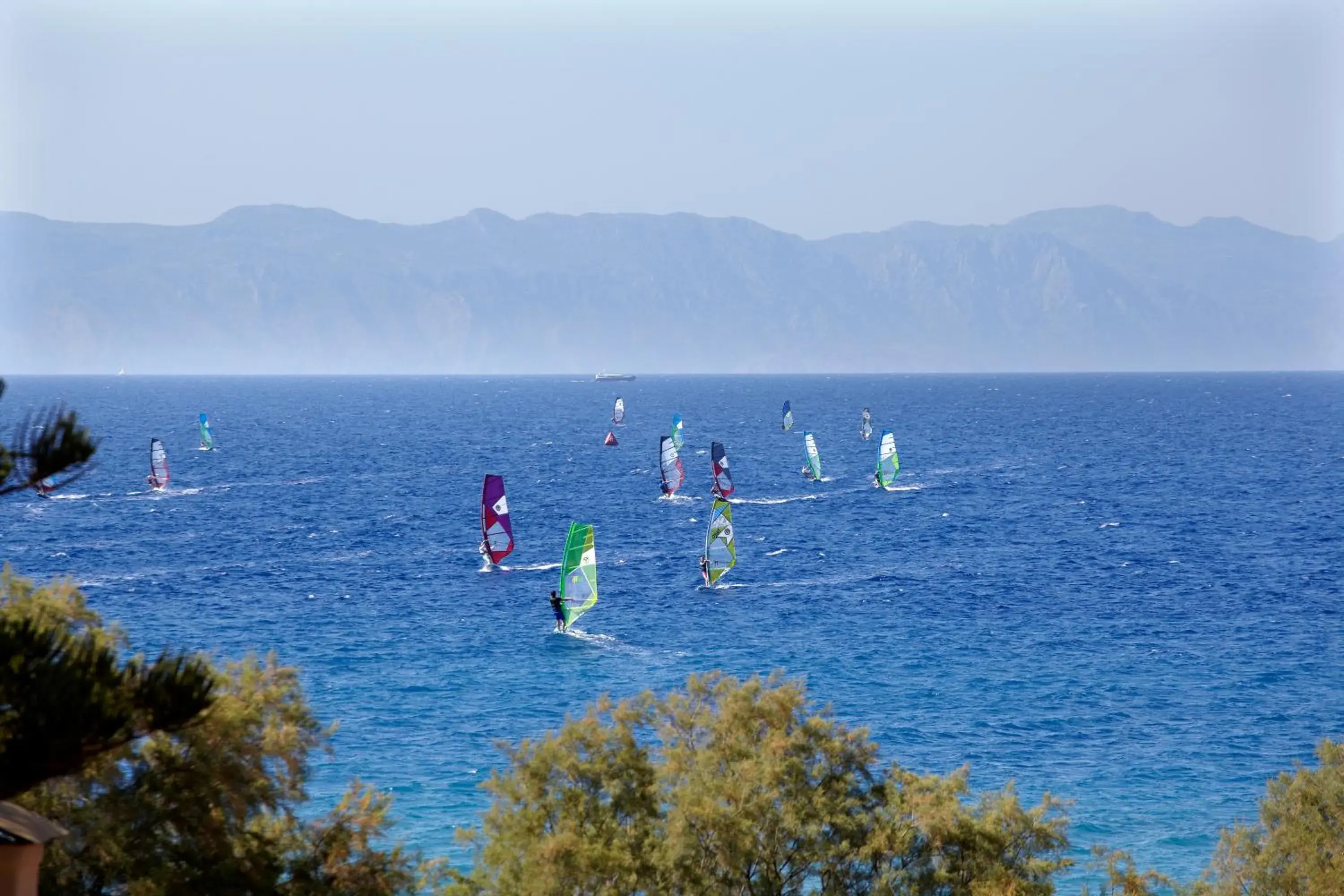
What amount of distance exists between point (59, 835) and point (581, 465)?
117627mm

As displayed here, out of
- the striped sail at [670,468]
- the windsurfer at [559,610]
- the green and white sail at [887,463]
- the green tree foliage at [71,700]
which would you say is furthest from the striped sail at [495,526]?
the green tree foliage at [71,700]

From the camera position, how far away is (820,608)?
6181 centimetres

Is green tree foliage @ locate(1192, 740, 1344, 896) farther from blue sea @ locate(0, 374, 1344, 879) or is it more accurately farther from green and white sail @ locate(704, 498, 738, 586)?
green and white sail @ locate(704, 498, 738, 586)

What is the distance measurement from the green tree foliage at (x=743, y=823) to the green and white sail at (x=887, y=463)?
85737 mm

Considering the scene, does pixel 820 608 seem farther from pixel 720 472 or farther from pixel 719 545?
pixel 720 472

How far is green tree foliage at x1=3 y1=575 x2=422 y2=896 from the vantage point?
17109 mm

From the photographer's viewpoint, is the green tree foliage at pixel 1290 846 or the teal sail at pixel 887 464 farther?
the teal sail at pixel 887 464

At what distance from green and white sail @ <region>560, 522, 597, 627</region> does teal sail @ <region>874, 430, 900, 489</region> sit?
51586 mm

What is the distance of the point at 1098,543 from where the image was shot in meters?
82.5

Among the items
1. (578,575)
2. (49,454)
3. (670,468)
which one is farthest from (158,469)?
(49,454)

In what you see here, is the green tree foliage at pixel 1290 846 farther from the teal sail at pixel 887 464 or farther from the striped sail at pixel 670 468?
the teal sail at pixel 887 464

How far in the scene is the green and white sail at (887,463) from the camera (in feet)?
356

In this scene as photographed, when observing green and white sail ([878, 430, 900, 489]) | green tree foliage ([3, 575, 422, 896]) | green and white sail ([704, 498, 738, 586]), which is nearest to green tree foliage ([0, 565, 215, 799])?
green tree foliage ([3, 575, 422, 896])

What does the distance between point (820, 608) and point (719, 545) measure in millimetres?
6699
